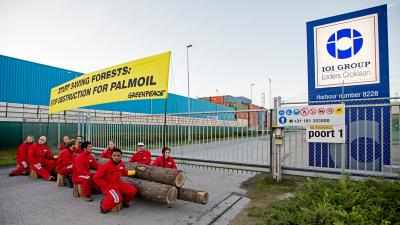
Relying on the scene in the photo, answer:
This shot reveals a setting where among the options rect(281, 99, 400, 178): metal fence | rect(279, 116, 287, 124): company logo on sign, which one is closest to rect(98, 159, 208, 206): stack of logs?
rect(281, 99, 400, 178): metal fence

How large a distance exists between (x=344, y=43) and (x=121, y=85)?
22.1 ft

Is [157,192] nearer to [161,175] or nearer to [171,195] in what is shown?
[171,195]

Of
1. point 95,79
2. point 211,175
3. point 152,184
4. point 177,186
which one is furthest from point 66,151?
point 211,175

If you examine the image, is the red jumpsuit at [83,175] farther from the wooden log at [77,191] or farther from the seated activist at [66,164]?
the seated activist at [66,164]

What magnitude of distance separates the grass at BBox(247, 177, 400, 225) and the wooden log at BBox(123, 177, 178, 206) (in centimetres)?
149

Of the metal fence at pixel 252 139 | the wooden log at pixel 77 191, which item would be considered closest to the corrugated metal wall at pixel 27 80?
the metal fence at pixel 252 139

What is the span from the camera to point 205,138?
8.55 meters

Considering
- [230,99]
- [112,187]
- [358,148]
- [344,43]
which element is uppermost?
[230,99]

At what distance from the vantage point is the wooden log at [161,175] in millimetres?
4922

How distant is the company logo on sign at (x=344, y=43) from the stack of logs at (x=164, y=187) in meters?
5.81

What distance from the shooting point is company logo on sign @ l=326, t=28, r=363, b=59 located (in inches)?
272

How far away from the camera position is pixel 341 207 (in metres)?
3.60

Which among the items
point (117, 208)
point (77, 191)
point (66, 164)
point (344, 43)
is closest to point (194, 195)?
point (117, 208)

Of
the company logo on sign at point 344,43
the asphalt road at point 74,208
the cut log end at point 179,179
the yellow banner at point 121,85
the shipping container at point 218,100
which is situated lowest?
the asphalt road at point 74,208
